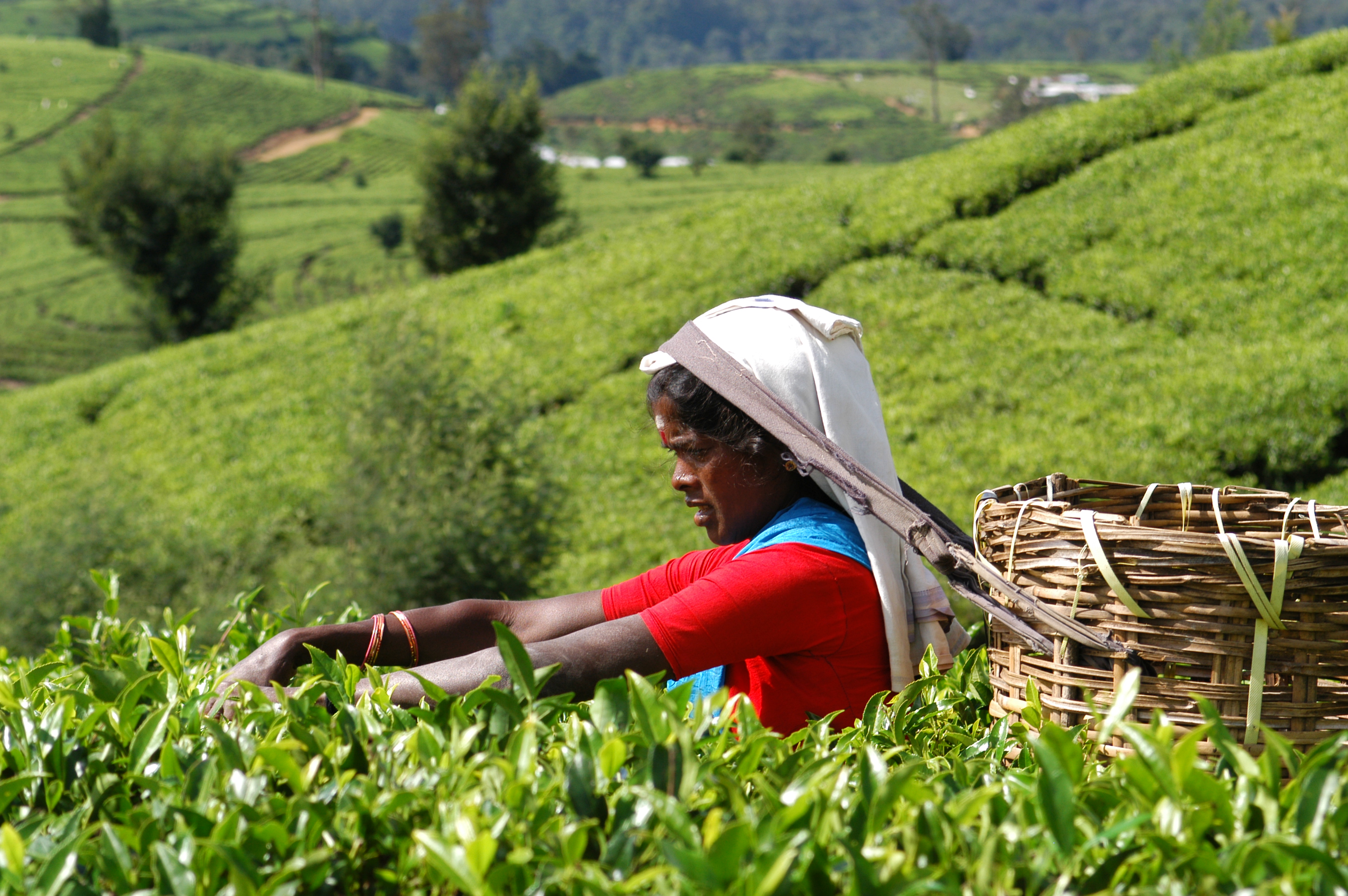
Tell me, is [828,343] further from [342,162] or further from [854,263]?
[342,162]

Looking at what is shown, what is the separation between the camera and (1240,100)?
42.8ft

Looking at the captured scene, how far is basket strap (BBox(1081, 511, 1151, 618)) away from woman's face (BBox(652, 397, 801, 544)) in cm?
78

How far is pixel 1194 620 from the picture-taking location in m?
1.62

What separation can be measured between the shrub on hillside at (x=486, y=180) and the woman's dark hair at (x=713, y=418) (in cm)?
2187

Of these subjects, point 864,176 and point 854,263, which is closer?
point 854,263

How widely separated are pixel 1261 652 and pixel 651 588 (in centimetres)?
133

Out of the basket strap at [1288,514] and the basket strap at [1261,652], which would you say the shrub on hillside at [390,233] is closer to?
the basket strap at [1288,514]

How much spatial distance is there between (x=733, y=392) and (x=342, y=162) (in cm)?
8034

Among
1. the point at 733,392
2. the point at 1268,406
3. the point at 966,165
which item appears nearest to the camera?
the point at 733,392

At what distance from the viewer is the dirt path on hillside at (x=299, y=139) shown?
75.9 meters

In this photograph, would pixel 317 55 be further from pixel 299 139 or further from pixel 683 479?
pixel 683 479

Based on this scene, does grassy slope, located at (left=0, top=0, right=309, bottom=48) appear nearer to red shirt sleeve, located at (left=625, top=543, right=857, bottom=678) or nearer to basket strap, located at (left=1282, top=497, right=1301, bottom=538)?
red shirt sleeve, located at (left=625, top=543, right=857, bottom=678)

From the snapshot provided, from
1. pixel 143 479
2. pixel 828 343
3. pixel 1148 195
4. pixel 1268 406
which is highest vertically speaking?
pixel 828 343

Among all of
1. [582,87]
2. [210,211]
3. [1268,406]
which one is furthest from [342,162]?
[1268,406]
